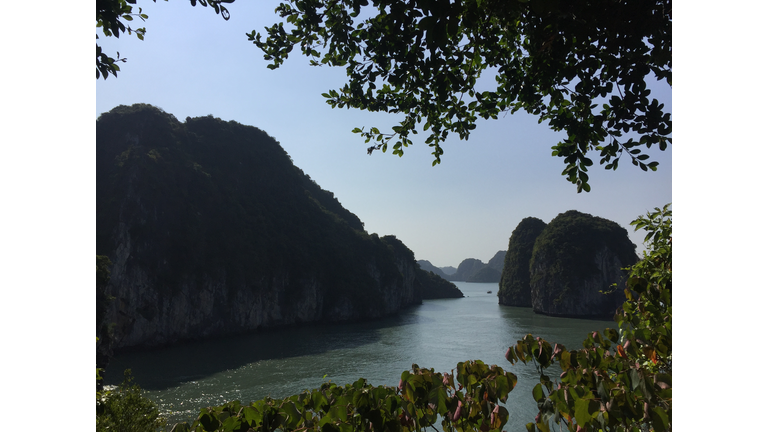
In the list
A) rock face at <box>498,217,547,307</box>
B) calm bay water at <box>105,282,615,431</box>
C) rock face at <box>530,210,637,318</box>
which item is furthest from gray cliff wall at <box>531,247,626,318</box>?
calm bay water at <box>105,282,615,431</box>

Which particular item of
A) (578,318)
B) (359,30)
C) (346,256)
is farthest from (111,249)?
(578,318)

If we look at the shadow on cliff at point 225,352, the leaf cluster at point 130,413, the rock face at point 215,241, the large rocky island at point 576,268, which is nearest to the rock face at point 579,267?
the large rocky island at point 576,268

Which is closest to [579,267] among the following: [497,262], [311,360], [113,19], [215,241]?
[311,360]

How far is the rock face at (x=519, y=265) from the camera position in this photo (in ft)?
224

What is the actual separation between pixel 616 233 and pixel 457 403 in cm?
6946

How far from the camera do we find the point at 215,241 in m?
44.8

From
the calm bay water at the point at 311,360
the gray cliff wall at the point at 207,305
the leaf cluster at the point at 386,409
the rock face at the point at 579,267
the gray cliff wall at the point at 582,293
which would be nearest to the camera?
the leaf cluster at the point at 386,409

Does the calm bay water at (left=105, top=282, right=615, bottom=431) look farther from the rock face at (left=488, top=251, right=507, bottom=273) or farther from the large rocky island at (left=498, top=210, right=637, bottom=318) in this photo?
the rock face at (left=488, top=251, right=507, bottom=273)

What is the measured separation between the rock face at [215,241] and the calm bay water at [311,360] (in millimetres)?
3088

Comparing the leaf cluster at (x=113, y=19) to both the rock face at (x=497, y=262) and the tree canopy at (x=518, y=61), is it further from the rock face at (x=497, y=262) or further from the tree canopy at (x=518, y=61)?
the rock face at (x=497, y=262)

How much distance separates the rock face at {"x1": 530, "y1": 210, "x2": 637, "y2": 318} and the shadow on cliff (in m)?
29.1

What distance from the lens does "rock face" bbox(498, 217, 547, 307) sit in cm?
6825

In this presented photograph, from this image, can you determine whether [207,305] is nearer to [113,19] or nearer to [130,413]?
[130,413]

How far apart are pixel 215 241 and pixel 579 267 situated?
51.2 m
